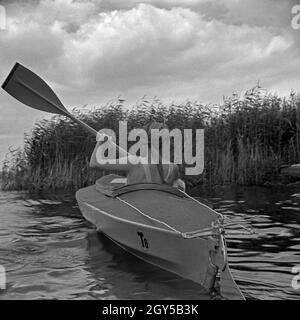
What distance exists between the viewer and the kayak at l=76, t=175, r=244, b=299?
345 cm

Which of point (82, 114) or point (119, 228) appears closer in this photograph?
point (119, 228)

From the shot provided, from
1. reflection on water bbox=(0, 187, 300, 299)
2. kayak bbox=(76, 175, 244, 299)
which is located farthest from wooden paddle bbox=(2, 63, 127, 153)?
kayak bbox=(76, 175, 244, 299)

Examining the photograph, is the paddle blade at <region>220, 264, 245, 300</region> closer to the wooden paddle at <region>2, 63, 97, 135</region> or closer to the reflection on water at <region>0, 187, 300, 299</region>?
the reflection on water at <region>0, 187, 300, 299</region>

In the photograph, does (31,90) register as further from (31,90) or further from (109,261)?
(109,261)

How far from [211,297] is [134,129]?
27.9ft

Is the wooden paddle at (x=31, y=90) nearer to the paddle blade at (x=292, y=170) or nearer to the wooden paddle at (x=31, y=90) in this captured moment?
the wooden paddle at (x=31, y=90)

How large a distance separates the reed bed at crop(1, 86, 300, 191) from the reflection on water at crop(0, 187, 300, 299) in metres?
3.15

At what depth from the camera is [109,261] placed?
187 inches

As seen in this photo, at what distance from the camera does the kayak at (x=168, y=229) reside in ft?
11.3

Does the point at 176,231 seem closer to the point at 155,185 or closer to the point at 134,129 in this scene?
the point at 155,185

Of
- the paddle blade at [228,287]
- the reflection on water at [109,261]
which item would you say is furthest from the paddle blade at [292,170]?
the paddle blade at [228,287]
